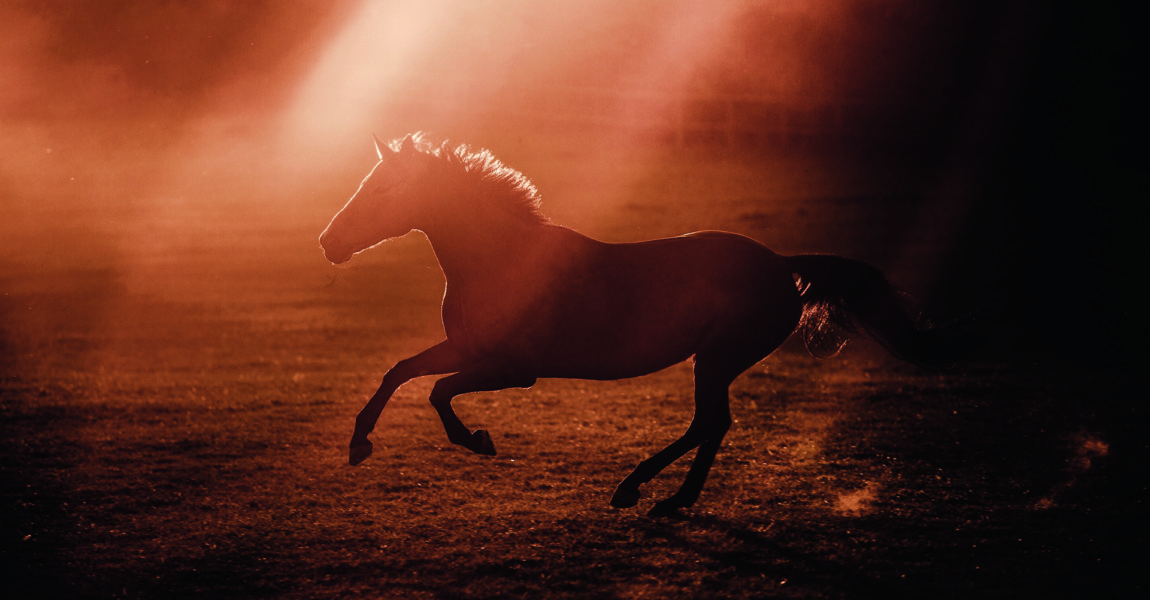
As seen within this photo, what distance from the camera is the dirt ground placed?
15.6 ft

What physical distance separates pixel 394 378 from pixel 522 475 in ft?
8.81

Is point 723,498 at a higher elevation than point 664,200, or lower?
lower

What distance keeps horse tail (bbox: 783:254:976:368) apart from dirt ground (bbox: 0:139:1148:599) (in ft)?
2.06

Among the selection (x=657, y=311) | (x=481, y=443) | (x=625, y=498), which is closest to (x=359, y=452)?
(x=481, y=443)

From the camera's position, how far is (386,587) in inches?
182

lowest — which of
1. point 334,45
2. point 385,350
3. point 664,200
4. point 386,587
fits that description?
point 386,587

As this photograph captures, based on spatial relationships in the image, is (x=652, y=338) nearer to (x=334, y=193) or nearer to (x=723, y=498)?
(x=723, y=498)

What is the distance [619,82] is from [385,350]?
8166mm

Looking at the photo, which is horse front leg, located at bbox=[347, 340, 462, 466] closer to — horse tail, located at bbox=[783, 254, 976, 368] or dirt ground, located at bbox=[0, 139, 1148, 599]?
dirt ground, located at bbox=[0, 139, 1148, 599]

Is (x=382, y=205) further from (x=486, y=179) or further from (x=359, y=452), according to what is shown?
(x=359, y=452)

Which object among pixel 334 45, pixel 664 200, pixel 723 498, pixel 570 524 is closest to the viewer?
pixel 570 524

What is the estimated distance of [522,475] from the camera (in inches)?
274

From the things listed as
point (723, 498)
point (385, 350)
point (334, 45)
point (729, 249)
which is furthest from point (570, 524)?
point (334, 45)

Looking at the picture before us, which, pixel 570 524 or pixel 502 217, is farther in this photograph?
pixel 570 524
